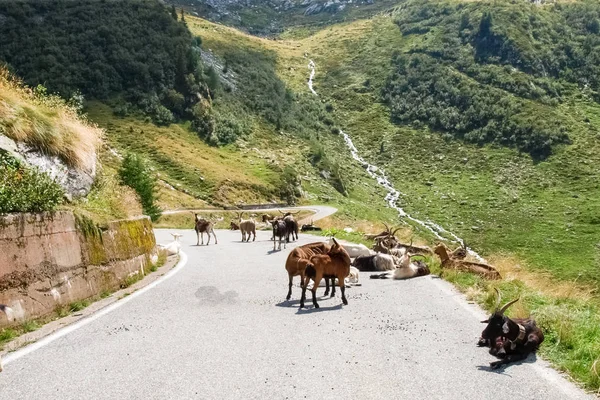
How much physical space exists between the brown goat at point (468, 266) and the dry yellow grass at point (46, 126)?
408 inches

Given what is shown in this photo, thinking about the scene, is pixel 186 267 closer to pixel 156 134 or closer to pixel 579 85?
pixel 156 134

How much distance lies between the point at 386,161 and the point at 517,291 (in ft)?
340

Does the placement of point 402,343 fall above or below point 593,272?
above

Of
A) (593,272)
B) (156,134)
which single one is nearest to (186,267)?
(593,272)

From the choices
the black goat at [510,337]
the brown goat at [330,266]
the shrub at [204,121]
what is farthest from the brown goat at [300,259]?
the shrub at [204,121]

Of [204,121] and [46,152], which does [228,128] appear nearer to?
[204,121]

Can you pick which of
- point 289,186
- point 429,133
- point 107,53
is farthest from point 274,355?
point 429,133

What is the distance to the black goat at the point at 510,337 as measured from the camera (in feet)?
23.7

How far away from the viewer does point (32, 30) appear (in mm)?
89688

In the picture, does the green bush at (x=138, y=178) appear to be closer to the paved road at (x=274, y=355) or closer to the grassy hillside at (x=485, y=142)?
the grassy hillside at (x=485, y=142)

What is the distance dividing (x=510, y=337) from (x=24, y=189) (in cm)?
847

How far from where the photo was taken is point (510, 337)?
741 centimetres

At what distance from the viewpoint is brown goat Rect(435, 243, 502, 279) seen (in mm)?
14023

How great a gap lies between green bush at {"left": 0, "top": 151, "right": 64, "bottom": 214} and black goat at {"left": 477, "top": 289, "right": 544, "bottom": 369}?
7917 millimetres
